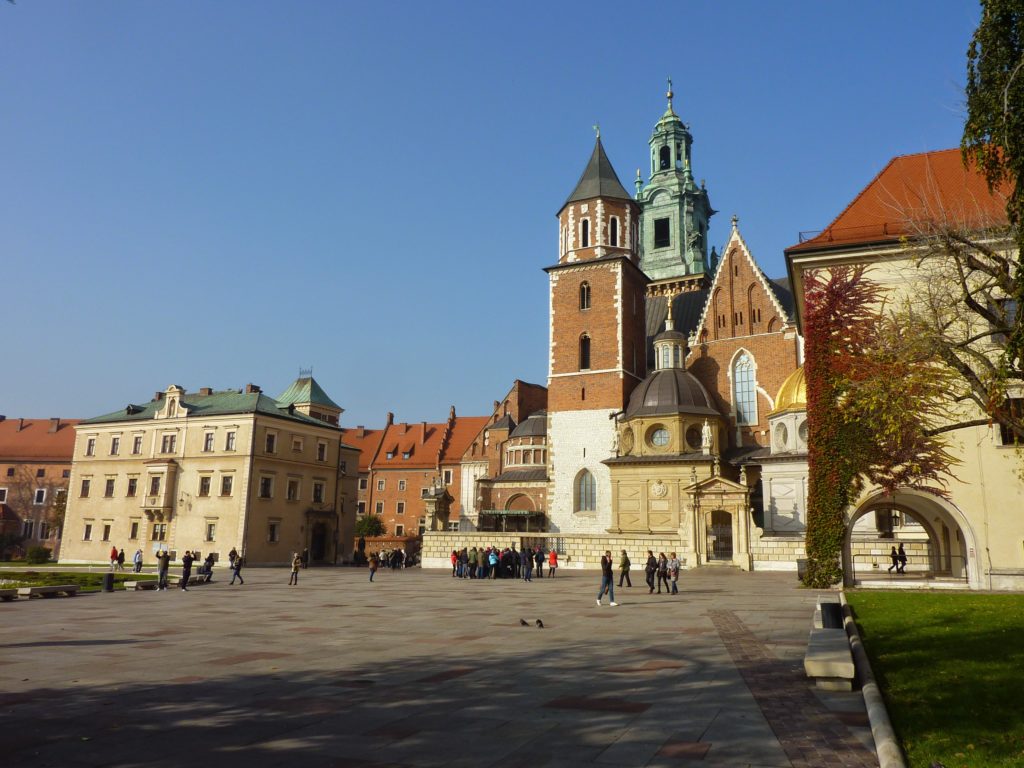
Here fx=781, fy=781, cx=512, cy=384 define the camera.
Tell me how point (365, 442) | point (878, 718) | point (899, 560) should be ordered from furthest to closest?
point (365, 442), point (899, 560), point (878, 718)

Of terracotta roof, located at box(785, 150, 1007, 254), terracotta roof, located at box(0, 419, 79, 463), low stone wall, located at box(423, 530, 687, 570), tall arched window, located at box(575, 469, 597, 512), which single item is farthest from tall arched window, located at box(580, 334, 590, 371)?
terracotta roof, located at box(0, 419, 79, 463)

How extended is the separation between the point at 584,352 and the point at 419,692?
42308mm

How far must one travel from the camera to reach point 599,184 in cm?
5250

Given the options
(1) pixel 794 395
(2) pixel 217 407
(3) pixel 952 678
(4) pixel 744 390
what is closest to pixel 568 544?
(1) pixel 794 395

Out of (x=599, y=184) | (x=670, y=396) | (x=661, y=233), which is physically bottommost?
(x=670, y=396)

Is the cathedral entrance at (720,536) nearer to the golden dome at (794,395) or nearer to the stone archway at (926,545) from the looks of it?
the golden dome at (794,395)

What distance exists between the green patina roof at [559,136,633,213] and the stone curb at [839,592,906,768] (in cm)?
4465

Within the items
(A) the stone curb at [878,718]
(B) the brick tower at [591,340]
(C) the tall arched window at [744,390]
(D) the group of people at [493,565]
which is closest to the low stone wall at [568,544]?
(D) the group of people at [493,565]

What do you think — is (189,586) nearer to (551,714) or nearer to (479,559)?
(479,559)

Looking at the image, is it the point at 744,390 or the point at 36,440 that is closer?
the point at 744,390

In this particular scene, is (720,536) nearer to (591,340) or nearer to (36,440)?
(591,340)

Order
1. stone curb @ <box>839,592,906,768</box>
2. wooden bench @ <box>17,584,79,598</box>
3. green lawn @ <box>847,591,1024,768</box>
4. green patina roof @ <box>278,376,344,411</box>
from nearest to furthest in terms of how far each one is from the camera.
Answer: stone curb @ <box>839,592,906,768</box> → green lawn @ <box>847,591,1024,768</box> → wooden bench @ <box>17,584,79,598</box> → green patina roof @ <box>278,376,344,411</box>

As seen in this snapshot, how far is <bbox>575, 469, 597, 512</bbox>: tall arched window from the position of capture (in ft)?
156

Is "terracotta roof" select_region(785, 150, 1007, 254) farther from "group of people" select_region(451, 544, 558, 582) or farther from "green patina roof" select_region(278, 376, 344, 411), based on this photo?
"green patina roof" select_region(278, 376, 344, 411)
